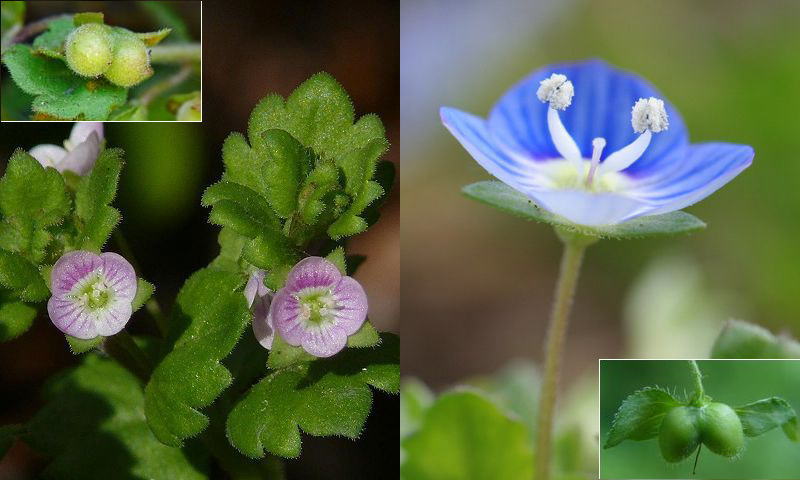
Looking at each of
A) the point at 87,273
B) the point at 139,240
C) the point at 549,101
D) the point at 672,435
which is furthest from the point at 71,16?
the point at 672,435

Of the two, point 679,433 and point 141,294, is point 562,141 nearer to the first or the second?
point 679,433

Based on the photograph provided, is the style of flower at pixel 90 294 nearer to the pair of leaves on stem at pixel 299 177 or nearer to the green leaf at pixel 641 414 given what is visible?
the pair of leaves on stem at pixel 299 177

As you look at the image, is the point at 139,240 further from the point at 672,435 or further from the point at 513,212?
the point at 672,435

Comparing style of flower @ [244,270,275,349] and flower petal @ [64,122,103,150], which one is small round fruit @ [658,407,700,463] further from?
flower petal @ [64,122,103,150]

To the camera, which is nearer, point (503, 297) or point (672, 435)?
point (672, 435)

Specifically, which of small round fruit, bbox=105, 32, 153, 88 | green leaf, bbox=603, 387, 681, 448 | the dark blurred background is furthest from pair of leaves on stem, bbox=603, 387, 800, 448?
small round fruit, bbox=105, 32, 153, 88

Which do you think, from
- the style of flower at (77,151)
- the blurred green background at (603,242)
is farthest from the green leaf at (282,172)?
the blurred green background at (603,242)

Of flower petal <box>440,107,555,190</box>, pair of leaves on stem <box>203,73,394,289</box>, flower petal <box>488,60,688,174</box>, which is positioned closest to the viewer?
pair of leaves on stem <box>203,73,394,289</box>
